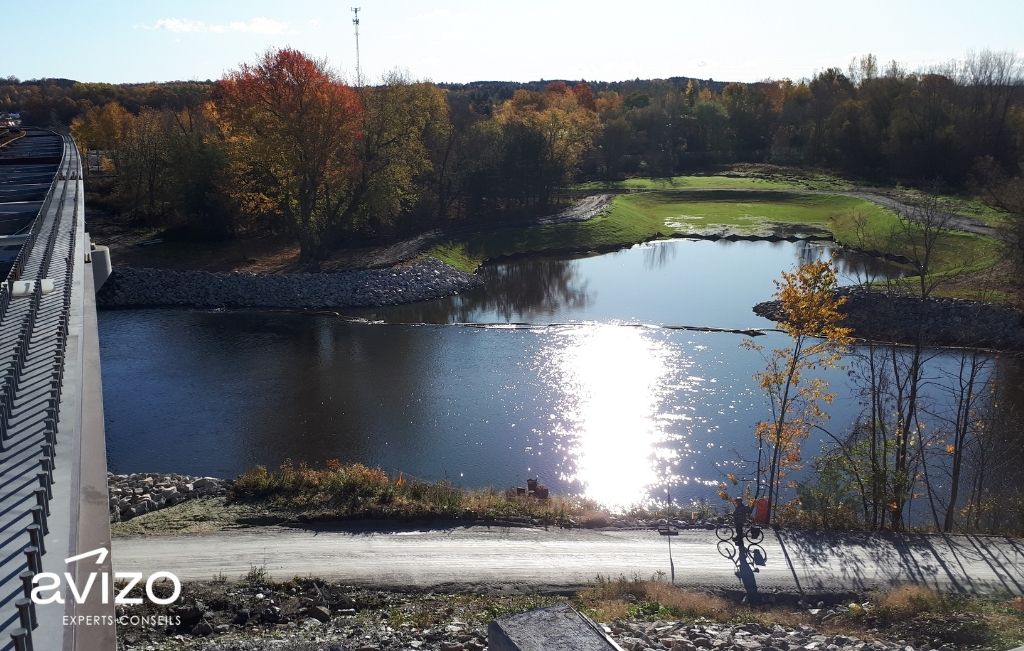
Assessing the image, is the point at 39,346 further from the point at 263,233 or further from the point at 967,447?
the point at 263,233

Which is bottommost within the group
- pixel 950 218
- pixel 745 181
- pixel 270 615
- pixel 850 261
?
pixel 270 615

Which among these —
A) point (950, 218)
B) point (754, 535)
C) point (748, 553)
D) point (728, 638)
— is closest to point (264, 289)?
point (754, 535)

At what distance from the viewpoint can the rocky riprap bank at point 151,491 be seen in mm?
17375

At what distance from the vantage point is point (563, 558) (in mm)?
15414

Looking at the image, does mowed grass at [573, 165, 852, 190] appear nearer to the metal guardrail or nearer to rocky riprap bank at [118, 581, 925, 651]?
the metal guardrail

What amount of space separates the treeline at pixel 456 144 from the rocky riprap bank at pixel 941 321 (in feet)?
64.2

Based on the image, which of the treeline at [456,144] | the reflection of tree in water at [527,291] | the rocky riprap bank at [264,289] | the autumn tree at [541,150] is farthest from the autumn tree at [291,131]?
the autumn tree at [541,150]

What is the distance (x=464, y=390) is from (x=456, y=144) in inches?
1335

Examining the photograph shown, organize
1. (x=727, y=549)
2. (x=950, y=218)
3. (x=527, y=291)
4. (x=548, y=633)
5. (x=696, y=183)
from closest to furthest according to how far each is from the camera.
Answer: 1. (x=548, y=633)
2. (x=727, y=549)
3. (x=950, y=218)
4. (x=527, y=291)
5. (x=696, y=183)

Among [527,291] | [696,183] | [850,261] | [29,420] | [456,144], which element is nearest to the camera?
[29,420]

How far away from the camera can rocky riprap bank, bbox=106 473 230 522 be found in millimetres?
17375

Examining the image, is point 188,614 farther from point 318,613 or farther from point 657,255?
point 657,255

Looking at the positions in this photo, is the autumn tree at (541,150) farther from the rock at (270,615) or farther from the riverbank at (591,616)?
the rock at (270,615)

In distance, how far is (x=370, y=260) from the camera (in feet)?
155
